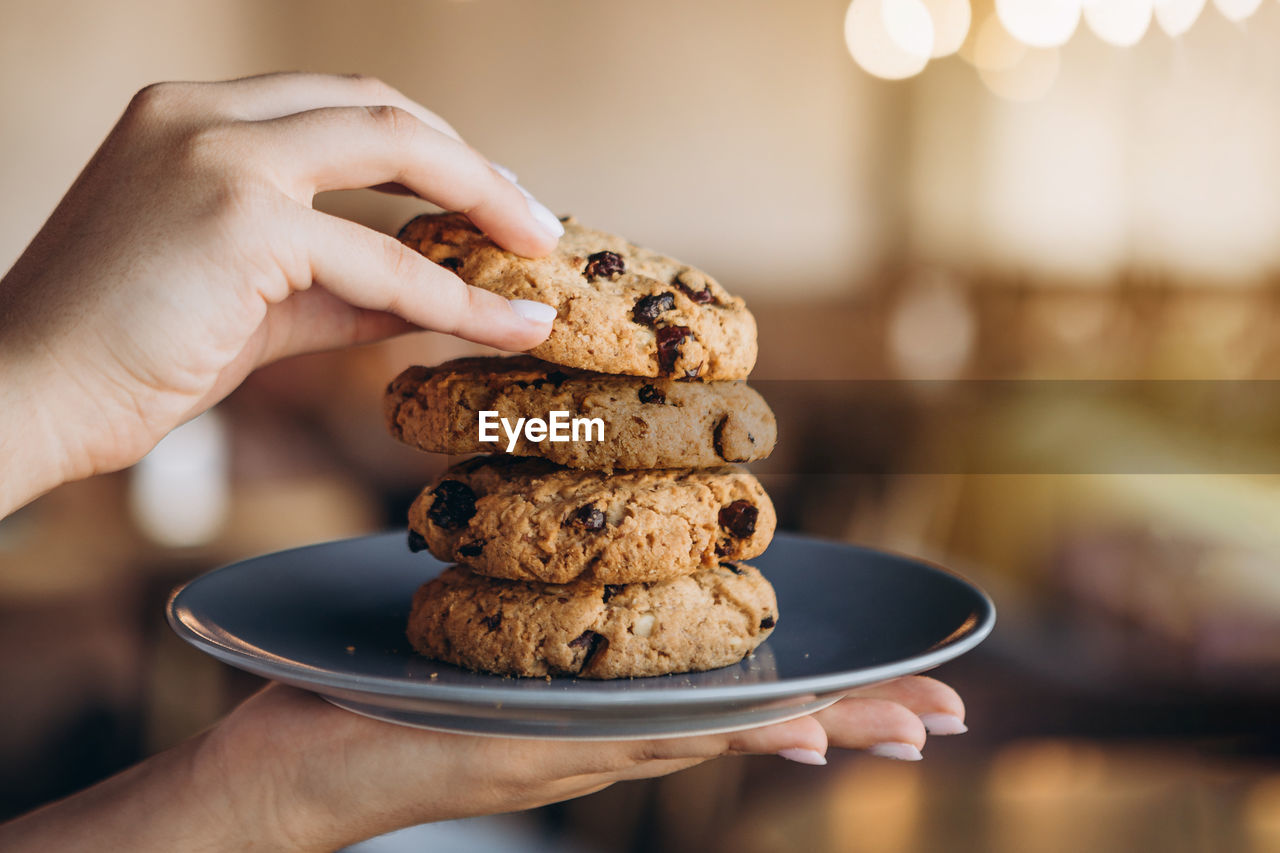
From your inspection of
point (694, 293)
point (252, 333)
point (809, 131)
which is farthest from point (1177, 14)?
point (252, 333)

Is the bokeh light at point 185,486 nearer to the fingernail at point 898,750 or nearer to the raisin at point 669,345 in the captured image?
the raisin at point 669,345

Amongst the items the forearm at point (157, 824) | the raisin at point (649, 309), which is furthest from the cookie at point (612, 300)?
the forearm at point (157, 824)

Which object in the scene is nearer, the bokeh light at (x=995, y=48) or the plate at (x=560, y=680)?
the plate at (x=560, y=680)

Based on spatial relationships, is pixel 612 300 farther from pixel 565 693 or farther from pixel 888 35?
pixel 888 35

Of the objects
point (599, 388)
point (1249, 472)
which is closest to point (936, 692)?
point (599, 388)

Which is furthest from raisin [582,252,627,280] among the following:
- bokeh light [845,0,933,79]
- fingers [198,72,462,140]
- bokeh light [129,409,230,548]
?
bokeh light [845,0,933,79]
